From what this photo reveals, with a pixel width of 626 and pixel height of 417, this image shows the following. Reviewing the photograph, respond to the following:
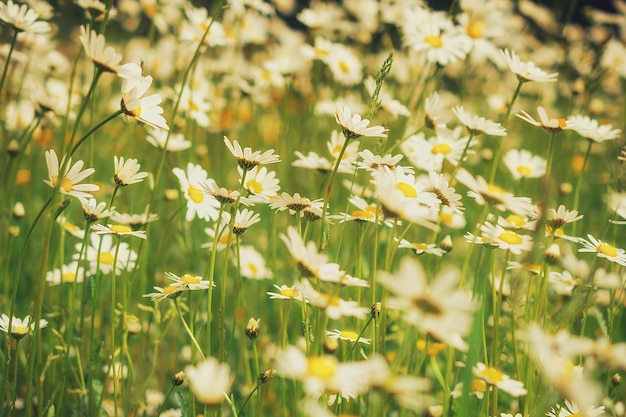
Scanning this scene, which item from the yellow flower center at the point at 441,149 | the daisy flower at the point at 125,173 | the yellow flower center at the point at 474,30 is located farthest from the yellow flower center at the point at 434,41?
the daisy flower at the point at 125,173

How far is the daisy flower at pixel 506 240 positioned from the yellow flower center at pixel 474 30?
96 cm

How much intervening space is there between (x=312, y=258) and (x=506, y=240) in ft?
1.52

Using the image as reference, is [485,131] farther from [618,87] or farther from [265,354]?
[618,87]

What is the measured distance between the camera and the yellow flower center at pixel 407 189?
0.93 metres

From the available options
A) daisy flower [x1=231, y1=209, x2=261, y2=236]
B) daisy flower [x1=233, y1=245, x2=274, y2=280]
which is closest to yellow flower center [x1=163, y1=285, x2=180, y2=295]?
daisy flower [x1=231, y1=209, x2=261, y2=236]

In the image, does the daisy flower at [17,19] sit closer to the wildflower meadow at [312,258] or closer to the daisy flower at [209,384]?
the wildflower meadow at [312,258]

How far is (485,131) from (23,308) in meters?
1.30

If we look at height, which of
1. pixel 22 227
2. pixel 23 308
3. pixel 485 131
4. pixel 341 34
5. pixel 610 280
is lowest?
pixel 23 308

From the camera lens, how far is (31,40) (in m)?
1.72

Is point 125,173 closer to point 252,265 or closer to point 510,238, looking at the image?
point 252,265

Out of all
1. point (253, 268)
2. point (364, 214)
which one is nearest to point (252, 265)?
point (253, 268)

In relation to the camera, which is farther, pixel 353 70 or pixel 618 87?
pixel 618 87

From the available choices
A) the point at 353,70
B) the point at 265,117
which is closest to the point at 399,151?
the point at 353,70

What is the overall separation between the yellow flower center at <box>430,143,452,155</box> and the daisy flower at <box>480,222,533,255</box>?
447 mm
